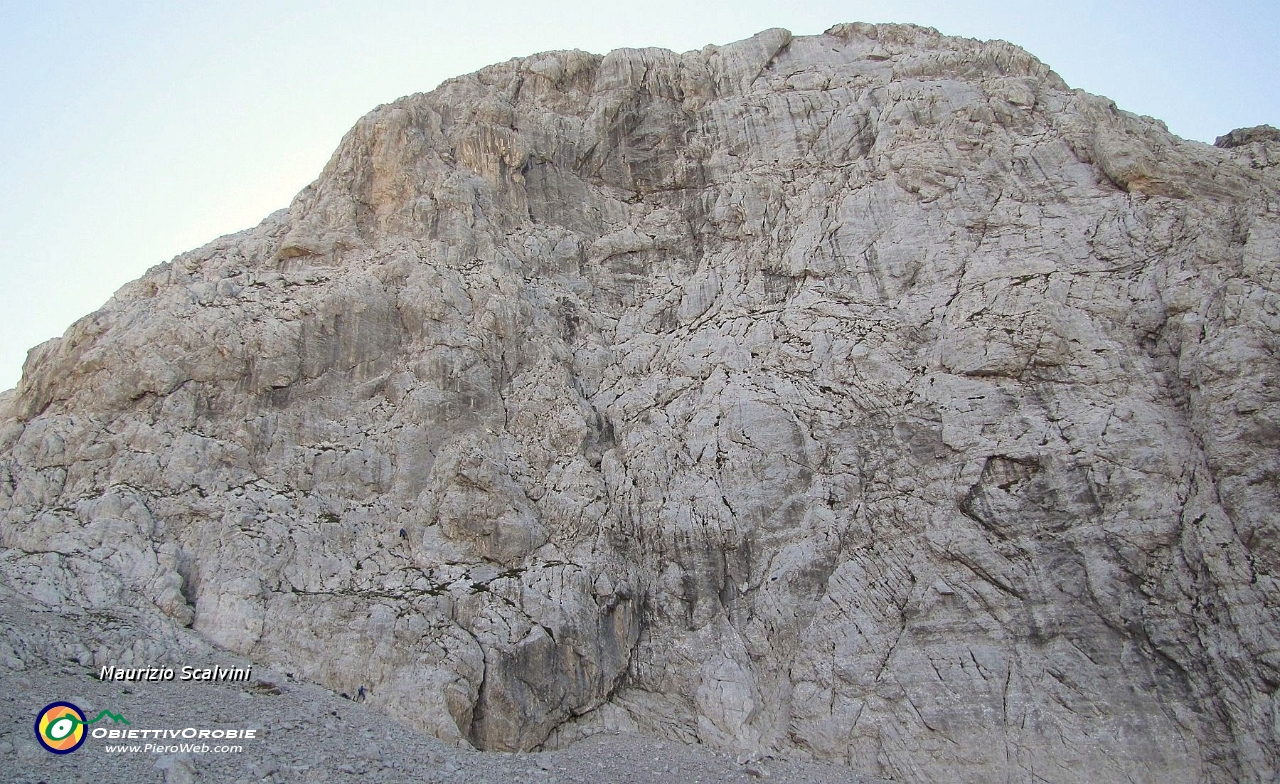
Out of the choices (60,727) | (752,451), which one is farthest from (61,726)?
(752,451)

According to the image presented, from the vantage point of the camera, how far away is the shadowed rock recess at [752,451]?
73.4 feet

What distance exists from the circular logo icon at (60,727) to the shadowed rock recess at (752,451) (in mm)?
2593

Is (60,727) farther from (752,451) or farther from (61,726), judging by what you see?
(752,451)

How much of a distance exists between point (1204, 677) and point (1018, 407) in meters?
9.05

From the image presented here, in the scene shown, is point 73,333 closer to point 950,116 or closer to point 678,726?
point 678,726

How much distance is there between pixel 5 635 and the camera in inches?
816

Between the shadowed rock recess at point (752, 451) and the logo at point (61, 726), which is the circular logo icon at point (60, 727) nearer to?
the logo at point (61, 726)

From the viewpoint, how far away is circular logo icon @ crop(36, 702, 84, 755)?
17.8m

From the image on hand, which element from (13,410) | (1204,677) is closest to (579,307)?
(13,410)

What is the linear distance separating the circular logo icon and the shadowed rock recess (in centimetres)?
259

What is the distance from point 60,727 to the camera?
59.8 feet

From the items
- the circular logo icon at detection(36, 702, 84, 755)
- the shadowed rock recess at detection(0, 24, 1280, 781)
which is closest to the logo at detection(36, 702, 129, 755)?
the circular logo icon at detection(36, 702, 84, 755)

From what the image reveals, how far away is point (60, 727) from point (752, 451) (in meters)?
20.8

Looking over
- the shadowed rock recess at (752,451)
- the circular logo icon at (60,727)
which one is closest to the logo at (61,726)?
the circular logo icon at (60,727)
